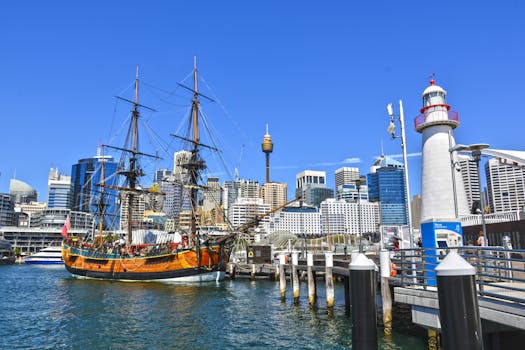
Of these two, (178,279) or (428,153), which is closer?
(428,153)

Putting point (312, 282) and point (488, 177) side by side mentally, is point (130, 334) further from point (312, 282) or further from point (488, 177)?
point (488, 177)

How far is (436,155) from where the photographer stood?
2512 cm

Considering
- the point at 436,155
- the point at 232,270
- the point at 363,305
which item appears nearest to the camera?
the point at 363,305

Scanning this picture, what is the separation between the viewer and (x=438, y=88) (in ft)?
84.6

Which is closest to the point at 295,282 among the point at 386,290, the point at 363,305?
the point at 386,290

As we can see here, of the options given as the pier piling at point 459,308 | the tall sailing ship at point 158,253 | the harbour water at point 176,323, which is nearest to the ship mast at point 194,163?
the tall sailing ship at point 158,253

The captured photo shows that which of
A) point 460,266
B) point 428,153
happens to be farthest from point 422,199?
point 460,266

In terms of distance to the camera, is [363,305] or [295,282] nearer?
[363,305]

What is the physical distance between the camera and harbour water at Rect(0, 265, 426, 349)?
748 inches

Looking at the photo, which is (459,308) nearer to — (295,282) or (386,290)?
(386,290)

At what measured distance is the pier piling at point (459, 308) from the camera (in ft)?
20.5

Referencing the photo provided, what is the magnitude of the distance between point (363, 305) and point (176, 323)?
1803 cm

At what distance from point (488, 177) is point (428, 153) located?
7607 cm

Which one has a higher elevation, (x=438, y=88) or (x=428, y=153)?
(x=438, y=88)
